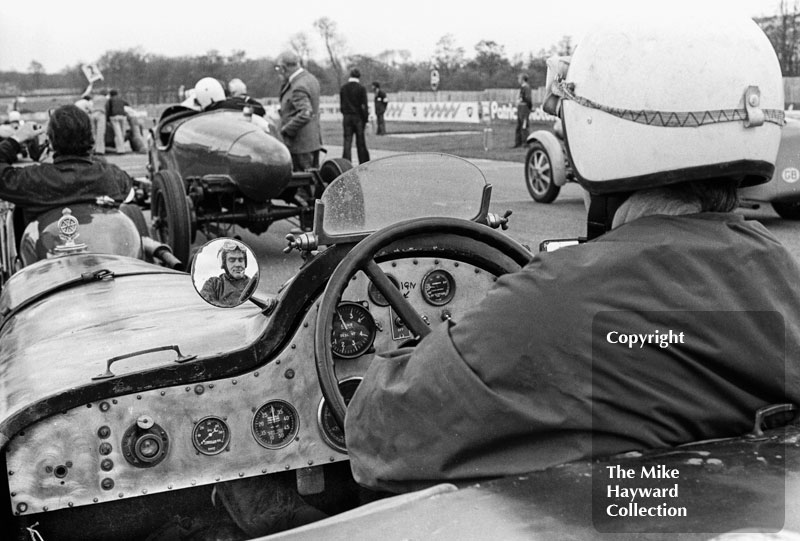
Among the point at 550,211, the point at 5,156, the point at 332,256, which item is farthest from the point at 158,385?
the point at 550,211

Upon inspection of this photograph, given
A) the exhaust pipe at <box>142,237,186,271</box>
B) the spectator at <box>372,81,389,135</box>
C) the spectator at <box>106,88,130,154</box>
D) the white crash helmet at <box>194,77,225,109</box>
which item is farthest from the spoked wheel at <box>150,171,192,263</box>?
the spectator at <box>372,81,389,135</box>

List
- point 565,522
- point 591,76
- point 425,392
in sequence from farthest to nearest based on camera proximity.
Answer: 1. point 591,76
2. point 425,392
3. point 565,522

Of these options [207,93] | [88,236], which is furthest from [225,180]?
[88,236]

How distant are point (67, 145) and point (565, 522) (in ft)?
17.6

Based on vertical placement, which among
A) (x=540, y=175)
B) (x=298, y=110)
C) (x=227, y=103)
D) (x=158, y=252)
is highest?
(x=227, y=103)

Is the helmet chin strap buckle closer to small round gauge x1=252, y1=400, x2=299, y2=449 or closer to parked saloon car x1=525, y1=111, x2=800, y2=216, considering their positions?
small round gauge x1=252, y1=400, x2=299, y2=449

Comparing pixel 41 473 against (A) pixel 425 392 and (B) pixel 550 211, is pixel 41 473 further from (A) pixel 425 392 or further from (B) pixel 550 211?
(B) pixel 550 211

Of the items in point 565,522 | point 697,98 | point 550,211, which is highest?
point 697,98

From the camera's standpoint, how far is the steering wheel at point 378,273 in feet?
7.69

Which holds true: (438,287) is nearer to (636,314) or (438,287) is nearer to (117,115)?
(636,314)

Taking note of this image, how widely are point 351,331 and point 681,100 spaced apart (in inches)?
47.8

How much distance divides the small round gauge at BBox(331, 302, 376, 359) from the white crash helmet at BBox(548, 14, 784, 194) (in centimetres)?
97

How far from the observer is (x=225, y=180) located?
942 centimetres

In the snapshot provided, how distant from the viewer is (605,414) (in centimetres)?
161
